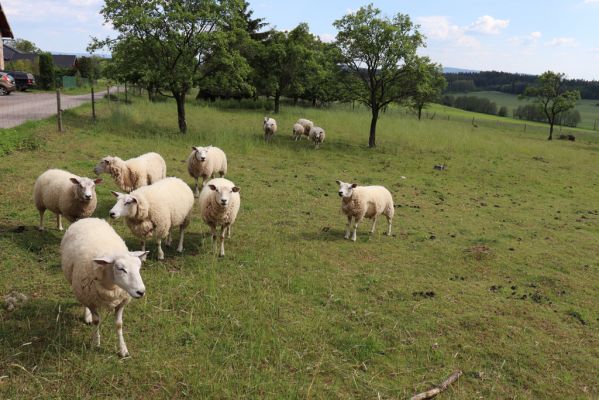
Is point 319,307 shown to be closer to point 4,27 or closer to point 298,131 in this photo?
point 298,131

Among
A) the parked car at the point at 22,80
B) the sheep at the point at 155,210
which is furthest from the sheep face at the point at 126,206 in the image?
the parked car at the point at 22,80

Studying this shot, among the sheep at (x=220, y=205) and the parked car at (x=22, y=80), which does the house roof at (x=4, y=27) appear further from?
the sheep at (x=220, y=205)

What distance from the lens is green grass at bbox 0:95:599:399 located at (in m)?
5.05

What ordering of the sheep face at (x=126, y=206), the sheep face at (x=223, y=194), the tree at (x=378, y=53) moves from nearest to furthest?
the sheep face at (x=126, y=206), the sheep face at (x=223, y=194), the tree at (x=378, y=53)

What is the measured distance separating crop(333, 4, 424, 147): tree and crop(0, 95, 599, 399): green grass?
511 inches

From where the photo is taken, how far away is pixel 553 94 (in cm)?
4634

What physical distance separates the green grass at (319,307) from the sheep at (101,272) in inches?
22.0

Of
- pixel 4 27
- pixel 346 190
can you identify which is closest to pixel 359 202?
pixel 346 190

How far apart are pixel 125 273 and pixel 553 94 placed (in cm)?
5372

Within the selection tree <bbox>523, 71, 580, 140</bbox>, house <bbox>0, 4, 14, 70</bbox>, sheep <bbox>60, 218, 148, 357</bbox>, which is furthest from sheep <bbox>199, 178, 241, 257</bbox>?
house <bbox>0, 4, 14, 70</bbox>

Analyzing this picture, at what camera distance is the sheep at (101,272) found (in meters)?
4.82

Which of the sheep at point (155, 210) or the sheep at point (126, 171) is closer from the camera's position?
the sheep at point (155, 210)

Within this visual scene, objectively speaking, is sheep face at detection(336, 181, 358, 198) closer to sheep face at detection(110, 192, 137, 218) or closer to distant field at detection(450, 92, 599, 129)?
sheep face at detection(110, 192, 137, 218)

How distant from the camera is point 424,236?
1125cm
